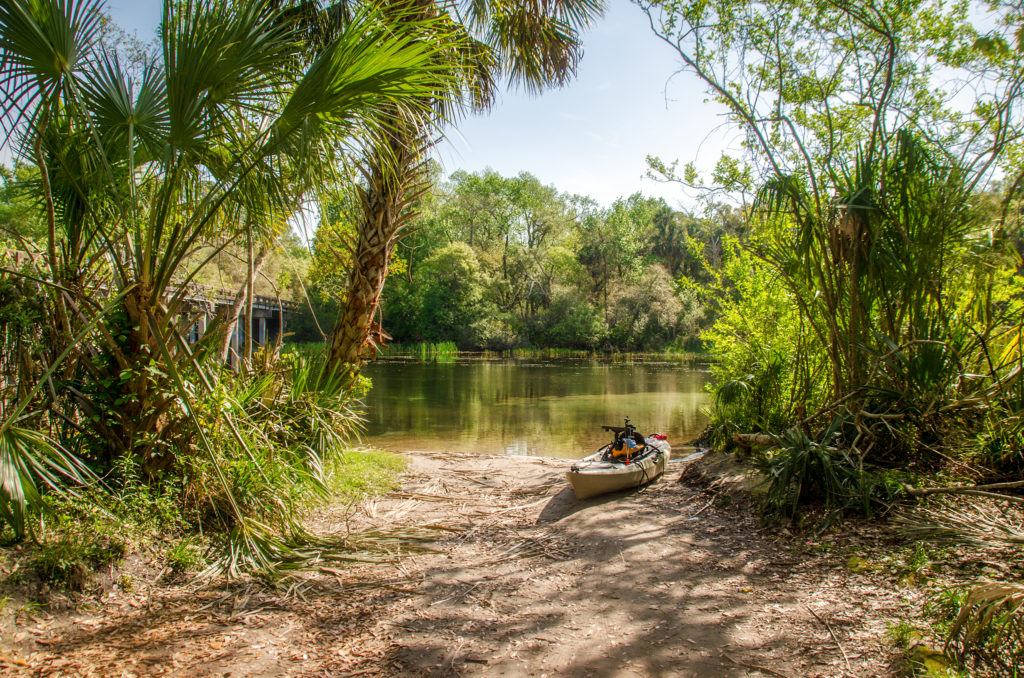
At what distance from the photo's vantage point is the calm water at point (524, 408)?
1170cm

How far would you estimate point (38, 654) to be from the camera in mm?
2887

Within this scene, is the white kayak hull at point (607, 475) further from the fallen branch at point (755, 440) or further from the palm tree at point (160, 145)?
the palm tree at point (160, 145)

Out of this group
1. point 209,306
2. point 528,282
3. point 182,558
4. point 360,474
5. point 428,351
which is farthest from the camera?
point 528,282

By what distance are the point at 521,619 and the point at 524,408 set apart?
42.2 ft

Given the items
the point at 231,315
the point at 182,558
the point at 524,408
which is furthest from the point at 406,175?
the point at 524,408

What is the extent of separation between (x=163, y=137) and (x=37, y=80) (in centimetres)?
68

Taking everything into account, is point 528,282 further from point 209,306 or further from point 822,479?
point 822,479

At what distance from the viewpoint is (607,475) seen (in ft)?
21.6

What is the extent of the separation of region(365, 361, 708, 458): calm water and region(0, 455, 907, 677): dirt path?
19.2ft

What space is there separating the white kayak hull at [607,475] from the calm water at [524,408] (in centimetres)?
329

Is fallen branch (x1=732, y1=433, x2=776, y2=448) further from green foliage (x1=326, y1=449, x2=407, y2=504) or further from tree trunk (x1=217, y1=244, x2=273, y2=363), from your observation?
tree trunk (x1=217, y1=244, x2=273, y2=363)

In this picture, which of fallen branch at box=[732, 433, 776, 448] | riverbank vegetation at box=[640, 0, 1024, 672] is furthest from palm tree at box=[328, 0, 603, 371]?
fallen branch at box=[732, 433, 776, 448]

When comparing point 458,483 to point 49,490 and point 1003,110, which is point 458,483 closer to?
point 49,490

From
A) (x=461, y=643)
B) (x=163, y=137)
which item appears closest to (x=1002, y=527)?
(x=461, y=643)
